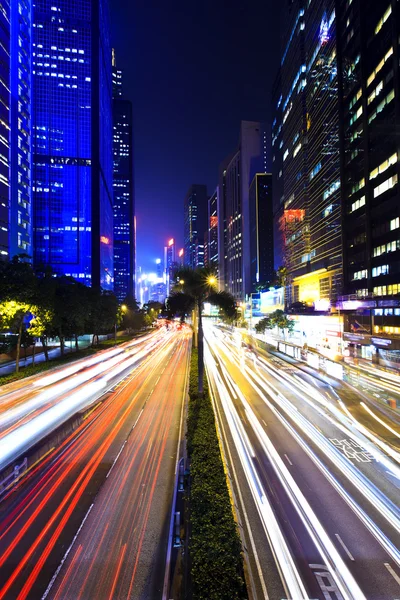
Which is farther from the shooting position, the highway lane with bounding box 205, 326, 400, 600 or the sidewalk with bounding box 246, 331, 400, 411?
the sidewalk with bounding box 246, 331, 400, 411

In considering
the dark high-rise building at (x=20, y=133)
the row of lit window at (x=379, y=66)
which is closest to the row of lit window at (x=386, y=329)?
the row of lit window at (x=379, y=66)

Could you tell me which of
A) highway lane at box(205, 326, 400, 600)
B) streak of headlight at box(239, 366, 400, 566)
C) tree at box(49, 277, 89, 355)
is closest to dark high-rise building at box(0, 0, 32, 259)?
tree at box(49, 277, 89, 355)

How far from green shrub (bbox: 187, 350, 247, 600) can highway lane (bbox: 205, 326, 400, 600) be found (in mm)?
2130

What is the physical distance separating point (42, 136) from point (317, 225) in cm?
10099

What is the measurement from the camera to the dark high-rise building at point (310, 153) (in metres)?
67.3

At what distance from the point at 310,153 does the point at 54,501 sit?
86917 mm

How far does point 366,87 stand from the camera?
55.1 m

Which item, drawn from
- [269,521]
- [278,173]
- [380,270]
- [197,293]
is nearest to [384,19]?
[380,270]

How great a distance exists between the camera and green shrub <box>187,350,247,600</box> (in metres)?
5.29

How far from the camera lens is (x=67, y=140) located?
112 m

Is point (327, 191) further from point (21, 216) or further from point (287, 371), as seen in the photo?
point (21, 216)

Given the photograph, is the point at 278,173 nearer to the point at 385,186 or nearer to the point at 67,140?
the point at 385,186

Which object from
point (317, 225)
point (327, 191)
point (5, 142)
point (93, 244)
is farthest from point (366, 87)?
point (93, 244)

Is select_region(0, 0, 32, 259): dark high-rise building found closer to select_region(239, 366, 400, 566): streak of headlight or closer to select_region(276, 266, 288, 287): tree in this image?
select_region(276, 266, 288, 287): tree
